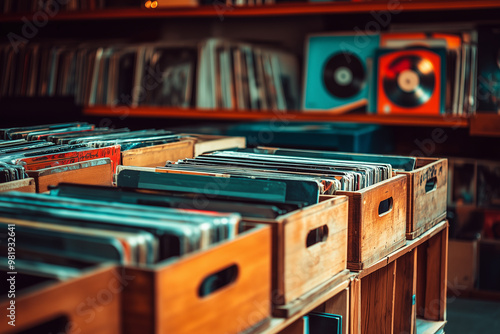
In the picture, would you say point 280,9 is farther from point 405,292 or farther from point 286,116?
point 405,292

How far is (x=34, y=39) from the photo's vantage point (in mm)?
3369

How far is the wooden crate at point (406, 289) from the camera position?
1.25 meters

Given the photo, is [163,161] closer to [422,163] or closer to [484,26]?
[422,163]

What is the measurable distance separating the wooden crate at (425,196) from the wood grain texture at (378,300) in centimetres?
10

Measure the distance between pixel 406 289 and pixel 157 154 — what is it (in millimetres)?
615

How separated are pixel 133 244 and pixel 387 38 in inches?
82.0

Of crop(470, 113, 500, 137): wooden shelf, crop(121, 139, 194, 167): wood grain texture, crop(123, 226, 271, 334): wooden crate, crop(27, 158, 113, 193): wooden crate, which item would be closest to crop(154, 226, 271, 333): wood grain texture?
crop(123, 226, 271, 334): wooden crate

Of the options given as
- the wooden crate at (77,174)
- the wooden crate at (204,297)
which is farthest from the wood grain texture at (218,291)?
the wooden crate at (77,174)

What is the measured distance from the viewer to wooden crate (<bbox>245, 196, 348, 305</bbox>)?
875 mm

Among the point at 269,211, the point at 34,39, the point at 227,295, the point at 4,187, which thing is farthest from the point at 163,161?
the point at 34,39

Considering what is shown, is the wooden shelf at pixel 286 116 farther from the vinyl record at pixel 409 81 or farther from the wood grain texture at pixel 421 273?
the wood grain texture at pixel 421 273

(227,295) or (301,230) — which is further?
(301,230)

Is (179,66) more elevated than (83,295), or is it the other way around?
(179,66)

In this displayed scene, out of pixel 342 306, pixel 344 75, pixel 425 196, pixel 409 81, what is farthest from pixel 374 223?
pixel 344 75
